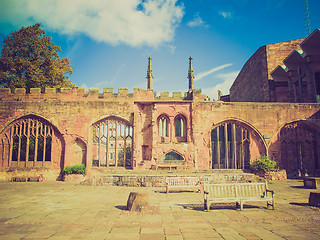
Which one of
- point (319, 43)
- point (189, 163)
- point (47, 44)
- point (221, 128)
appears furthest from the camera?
point (221, 128)

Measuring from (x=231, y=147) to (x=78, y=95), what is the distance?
17912 mm

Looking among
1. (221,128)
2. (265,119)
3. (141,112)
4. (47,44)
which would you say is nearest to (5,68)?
(47,44)

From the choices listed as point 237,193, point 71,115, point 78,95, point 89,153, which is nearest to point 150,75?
point 78,95

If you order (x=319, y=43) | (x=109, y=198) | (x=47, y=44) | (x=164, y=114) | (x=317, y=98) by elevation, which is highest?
(x=47, y=44)

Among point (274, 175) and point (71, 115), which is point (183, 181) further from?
point (71, 115)

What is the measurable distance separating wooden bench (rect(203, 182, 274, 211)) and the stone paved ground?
1.00 ft

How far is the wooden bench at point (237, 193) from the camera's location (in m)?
5.93

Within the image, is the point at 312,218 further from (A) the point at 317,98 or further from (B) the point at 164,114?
(A) the point at 317,98

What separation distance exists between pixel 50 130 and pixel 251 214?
13.8 m

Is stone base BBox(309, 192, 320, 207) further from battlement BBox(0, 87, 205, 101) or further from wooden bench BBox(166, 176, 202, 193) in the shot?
battlement BBox(0, 87, 205, 101)

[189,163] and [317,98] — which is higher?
[317,98]

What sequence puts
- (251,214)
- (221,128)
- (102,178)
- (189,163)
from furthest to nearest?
(221,128) < (189,163) < (102,178) < (251,214)

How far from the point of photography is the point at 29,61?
18.2 meters

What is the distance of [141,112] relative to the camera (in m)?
15.4
